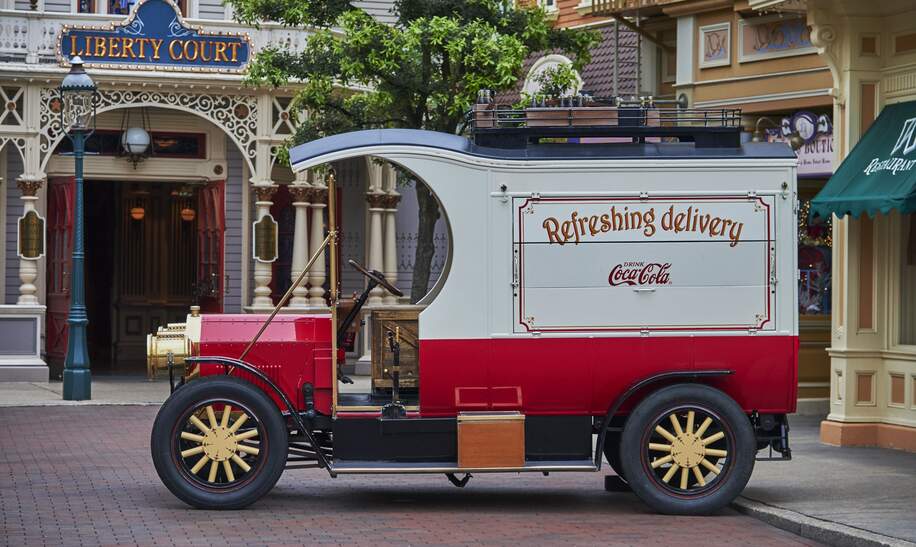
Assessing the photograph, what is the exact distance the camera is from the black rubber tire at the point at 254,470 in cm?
1079

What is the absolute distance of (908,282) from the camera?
14.7 m

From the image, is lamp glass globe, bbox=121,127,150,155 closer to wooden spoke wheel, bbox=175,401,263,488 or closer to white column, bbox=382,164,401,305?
white column, bbox=382,164,401,305

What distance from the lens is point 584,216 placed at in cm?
1092

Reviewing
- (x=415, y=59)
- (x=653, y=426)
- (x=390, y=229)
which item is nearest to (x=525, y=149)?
(x=653, y=426)

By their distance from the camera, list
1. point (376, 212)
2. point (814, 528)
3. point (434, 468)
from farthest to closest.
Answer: point (376, 212), point (434, 468), point (814, 528)

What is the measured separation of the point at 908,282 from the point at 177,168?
45.0 feet

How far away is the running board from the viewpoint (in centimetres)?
1077

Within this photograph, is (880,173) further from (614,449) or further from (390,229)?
(390,229)

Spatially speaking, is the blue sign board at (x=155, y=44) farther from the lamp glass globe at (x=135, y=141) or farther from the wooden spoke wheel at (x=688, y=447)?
the wooden spoke wheel at (x=688, y=447)

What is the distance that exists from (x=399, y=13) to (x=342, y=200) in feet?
19.1

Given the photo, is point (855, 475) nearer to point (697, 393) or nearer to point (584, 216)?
point (697, 393)

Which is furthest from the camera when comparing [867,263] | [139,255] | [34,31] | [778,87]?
[139,255]

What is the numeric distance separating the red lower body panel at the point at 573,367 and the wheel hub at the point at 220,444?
52.6 inches

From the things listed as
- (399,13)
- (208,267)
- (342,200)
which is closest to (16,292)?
(208,267)
